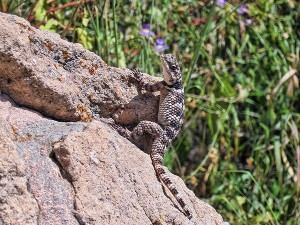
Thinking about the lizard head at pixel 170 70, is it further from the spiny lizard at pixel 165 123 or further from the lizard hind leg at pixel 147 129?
the lizard hind leg at pixel 147 129

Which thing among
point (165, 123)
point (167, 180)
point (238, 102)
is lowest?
point (238, 102)

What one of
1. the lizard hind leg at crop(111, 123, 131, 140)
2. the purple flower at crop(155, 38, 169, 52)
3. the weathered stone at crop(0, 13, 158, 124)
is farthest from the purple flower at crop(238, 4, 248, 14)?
the lizard hind leg at crop(111, 123, 131, 140)

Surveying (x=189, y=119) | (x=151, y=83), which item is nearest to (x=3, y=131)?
(x=151, y=83)

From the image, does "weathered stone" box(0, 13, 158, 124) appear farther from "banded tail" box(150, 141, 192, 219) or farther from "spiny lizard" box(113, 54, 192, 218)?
"banded tail" box(150, 141, 192, 219)

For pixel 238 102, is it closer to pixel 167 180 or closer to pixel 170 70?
pixel 170 70

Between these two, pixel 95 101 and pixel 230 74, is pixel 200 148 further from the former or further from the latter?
pixel 95 101

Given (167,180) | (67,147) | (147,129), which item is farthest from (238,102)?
(67,147)

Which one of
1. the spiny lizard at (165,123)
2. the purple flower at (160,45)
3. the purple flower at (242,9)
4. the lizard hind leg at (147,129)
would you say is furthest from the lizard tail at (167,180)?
the purple flower at (242,9)
